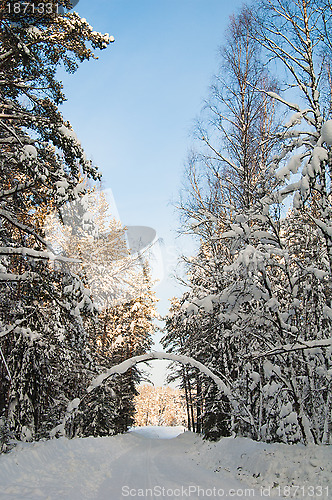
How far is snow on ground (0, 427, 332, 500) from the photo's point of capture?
493 centimetres

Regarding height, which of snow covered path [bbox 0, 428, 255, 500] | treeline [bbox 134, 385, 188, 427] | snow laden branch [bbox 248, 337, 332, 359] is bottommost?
treeline [bbox 134, 385, 188, 427]

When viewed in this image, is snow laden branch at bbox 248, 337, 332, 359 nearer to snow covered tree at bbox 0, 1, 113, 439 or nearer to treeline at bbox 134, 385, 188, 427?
snow covered tree at bbox 0, 1, 113, 439

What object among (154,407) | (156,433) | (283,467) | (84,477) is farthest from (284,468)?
(154,407)

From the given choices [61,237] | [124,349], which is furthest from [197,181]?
[124,349]

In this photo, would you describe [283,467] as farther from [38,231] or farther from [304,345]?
[38,231]

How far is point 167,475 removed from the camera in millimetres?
6895

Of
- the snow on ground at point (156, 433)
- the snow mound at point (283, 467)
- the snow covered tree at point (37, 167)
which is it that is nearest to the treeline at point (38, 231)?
the snow covered tree at point (37, 167)

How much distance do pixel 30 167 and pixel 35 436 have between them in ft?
28.3

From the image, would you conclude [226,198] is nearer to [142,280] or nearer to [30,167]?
[30,167]

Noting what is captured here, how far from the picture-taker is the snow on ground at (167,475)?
16.2 feet

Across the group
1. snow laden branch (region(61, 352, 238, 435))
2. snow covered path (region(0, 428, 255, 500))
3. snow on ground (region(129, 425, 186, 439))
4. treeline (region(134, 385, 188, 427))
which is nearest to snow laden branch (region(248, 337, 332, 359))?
snow covered path (region(0, 428, 255, 500))

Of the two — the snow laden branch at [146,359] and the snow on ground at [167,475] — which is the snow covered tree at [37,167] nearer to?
the snow laden branch at [146,359]

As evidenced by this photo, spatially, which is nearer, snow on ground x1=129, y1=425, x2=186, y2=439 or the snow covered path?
the snow covered path

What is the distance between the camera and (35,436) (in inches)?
387
